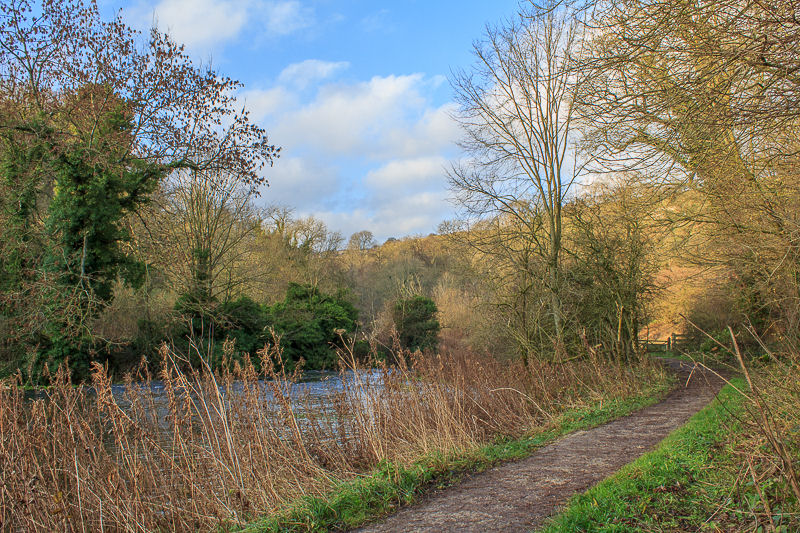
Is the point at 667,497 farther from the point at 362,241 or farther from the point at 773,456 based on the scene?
the point at 362,241

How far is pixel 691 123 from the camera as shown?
6078 mm

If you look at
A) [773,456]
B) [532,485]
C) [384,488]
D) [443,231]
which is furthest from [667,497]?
[443,231]

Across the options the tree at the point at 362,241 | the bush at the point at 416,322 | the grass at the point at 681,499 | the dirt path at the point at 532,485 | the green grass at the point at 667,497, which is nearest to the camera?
the grass at the point at 681,499

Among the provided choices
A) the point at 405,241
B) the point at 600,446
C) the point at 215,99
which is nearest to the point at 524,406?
the point at 600,446

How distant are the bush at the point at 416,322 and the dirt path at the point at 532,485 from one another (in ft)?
63.9

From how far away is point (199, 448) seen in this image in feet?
17.0

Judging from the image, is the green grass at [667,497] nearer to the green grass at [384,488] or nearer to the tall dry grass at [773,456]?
the tall dry grass at [773,456]

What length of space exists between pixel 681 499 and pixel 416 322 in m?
23.6

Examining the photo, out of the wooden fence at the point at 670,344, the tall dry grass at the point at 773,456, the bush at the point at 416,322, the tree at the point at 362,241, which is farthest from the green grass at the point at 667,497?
the tree at the point at 362,241

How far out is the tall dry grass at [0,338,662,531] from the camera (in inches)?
189

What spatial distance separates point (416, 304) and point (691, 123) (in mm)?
22384

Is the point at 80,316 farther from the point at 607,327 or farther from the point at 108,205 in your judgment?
the point at 607,327

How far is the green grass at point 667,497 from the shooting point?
363 centimetres

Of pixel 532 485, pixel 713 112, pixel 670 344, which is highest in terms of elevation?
pixel 713 112
